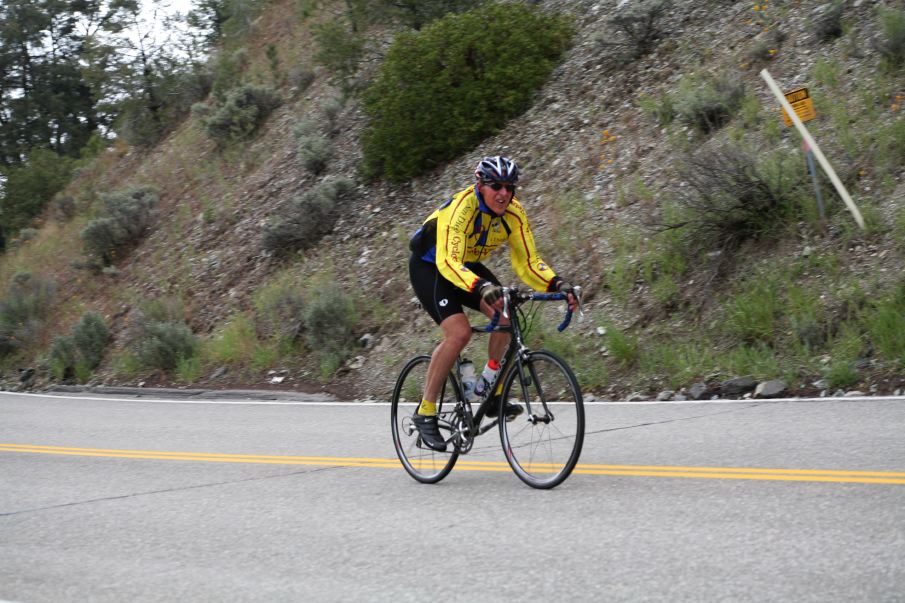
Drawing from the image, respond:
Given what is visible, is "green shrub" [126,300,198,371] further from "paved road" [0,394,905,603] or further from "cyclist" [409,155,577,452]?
"cyclist" [409,155,577,452]

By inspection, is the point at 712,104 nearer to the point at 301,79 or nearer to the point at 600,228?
the point at 600,228

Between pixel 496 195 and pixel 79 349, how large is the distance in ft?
48.9

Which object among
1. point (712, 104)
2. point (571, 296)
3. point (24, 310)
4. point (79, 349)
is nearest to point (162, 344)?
point (79, 349)

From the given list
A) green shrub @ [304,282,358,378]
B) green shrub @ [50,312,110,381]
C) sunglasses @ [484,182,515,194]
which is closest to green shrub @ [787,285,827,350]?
sunglasses @ [484,182,515,194]

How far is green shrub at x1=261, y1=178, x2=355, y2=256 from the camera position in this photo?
A: 61.2 feet

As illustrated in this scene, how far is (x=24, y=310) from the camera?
73.5 ft

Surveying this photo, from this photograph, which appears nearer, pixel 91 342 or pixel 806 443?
pixel 806 443

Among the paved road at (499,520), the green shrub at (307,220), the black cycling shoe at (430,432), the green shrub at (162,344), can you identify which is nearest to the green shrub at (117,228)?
the green shrub at (162,344)

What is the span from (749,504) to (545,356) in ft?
5.20

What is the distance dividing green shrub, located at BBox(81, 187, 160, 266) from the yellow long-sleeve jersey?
61.2 feet

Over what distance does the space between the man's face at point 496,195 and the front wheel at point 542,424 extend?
1049mm

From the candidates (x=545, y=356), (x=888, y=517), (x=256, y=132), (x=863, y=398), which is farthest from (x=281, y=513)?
(x=256, y=132)

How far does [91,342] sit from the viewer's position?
19.0 metres

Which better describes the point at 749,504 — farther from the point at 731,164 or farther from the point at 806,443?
the point at 731,164
